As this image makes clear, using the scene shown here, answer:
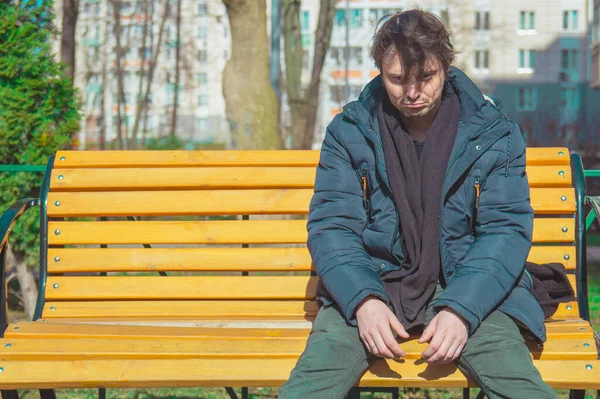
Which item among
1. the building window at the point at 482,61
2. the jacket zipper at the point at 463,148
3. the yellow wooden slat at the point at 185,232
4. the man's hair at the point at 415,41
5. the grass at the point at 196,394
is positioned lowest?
the grass at the point at 196,394

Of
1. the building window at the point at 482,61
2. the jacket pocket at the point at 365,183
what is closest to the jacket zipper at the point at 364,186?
the jacket pocket at the point at 365,183

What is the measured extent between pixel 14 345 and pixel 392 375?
51.6 inches

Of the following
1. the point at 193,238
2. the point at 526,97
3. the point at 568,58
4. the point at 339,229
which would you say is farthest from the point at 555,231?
the point at 568,58

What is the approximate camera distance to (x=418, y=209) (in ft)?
9.89

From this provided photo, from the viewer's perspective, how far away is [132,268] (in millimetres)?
3793

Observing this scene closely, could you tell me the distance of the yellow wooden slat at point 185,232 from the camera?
3803mm

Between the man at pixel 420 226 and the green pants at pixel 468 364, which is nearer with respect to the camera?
the green pants at pixel 468 364

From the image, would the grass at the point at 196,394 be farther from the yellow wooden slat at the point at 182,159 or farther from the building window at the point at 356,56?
the building window at the point at 356,56

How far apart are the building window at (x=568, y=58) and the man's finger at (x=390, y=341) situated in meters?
62.3

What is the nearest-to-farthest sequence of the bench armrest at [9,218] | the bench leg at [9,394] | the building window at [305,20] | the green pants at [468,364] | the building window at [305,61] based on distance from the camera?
1. the green pants at [468,364]
2. the bench leg at [9,394]
3. the bench armrest at [9,218]
4. the building window at [305,61]
5. the building window at [305,20]

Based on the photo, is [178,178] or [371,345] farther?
[178,178]

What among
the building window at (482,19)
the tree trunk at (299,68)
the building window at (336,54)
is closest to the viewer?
the tree trunk at (299,68)

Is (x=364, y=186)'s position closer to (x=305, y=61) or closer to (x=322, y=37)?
(x=322, y=37)

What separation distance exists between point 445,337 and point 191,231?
1.44 m
